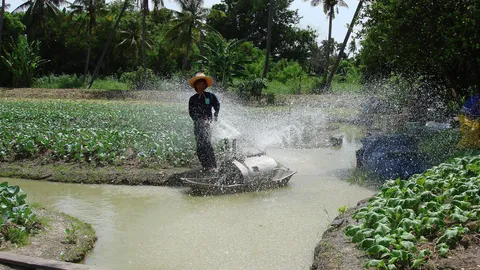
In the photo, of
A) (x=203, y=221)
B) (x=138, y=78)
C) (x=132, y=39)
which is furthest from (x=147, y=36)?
(x=203, y=221)

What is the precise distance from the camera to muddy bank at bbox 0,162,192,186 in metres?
8.23

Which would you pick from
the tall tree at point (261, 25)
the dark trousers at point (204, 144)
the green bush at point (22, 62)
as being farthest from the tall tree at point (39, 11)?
the dark trousers at point (204, 144)

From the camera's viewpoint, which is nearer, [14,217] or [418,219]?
[418,219]

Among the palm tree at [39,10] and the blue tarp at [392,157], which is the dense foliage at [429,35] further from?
the palm tree at [39,10]

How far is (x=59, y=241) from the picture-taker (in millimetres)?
5062

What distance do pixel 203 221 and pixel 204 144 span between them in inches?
80.4

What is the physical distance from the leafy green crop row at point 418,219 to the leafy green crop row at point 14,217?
2.98m

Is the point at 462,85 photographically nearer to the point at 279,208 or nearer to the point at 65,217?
the point at 279,208

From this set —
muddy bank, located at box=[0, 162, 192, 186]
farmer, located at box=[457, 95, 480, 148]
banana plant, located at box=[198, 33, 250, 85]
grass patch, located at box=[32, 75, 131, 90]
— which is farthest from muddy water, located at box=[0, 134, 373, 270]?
grass patch, located at box=[32, 75, 131, 90]

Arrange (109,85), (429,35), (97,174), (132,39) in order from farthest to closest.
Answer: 1. (132,39)
2. (109,85)
3. (429,35)
4. (97,174)

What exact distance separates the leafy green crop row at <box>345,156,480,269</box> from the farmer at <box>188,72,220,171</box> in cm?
353

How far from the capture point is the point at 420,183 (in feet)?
16.5

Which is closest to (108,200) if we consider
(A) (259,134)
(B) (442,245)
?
(B) (442,245)

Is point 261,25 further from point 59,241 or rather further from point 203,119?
point 59,241
